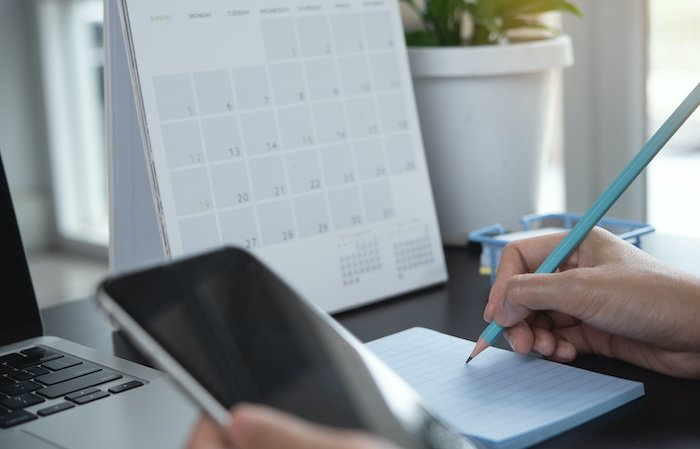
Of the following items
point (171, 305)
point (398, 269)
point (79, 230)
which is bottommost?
point (79, 230)

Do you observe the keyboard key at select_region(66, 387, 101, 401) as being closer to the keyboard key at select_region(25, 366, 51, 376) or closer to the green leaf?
the keyboard key at select_region(25, 366, 51, 376)

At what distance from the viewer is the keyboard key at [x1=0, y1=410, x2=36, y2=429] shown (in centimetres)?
63

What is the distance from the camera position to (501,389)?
65 centimetres

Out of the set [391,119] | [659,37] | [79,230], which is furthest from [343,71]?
[79,230]

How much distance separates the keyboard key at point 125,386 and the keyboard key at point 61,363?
7cm

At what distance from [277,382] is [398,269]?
53 centimetres

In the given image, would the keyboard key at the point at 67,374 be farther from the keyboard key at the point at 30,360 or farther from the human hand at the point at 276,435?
the human hand at the point at 276,435

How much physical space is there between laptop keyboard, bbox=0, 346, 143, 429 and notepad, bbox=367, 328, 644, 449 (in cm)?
22

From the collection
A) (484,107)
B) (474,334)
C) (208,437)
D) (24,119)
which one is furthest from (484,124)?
(24,119)

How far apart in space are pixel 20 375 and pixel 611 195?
0.48 meters

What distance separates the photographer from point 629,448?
22.5 inches

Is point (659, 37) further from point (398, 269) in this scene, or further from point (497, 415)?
point (497, 415)

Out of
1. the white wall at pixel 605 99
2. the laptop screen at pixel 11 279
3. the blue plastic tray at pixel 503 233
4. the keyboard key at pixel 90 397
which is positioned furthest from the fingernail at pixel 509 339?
the white wall at pixel 605 99

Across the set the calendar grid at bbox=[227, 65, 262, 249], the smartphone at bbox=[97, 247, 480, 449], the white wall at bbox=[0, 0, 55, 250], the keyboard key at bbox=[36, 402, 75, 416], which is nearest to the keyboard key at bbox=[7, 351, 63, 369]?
the keyboard key at bbox=[36, 402, 75, 416]
